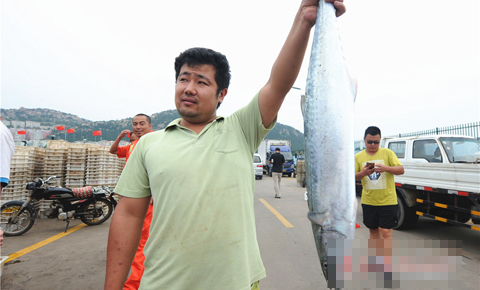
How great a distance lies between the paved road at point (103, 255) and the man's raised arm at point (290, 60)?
2.54m

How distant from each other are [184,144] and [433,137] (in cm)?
677

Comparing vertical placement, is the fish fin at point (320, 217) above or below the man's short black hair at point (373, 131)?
below

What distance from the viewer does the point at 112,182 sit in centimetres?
677

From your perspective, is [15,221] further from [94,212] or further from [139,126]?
[139,126]

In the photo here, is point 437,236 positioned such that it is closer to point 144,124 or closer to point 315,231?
point 315,231

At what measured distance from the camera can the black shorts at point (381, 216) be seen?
331 centimetres

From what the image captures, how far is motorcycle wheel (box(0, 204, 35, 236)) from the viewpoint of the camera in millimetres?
4820

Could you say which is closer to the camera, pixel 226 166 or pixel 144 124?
pixel 226 166

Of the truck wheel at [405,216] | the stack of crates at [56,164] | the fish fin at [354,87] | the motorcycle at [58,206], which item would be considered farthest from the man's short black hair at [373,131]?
the stack of crates at [56,164]

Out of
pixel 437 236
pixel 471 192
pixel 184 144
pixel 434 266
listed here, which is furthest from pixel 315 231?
pixel 437 236

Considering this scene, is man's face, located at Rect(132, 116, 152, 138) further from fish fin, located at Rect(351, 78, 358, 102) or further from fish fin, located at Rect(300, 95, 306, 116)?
fish fin, located at Rect(351, 78, 358, 102)

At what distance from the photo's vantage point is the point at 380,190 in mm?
3447

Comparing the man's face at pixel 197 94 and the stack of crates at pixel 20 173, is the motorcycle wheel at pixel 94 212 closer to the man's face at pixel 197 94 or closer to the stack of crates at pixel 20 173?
the stack of crates at pixel 20 173

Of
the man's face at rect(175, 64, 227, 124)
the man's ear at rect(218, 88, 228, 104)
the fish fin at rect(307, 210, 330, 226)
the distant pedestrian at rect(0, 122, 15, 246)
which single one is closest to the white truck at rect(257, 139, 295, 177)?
the distant pedestrian at rect(0, 122, 15, 246)
